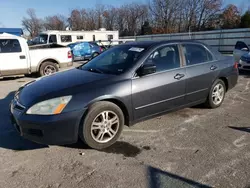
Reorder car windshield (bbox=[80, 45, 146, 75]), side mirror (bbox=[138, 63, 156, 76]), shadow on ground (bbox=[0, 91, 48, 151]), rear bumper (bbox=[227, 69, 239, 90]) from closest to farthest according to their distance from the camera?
1. shadow on ground (bbox=[0, 91, 48, 151])
2. side mirror (bbox=[138, 63, 156, 76])
3. car windshield (bbox=[80, 45, 146, 75])
4. rear bumper (bbox=[227, 69, 239, 90])

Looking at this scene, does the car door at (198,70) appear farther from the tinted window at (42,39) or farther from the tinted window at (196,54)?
the tinted window at (42,39)

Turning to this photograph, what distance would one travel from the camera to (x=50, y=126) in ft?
9.09

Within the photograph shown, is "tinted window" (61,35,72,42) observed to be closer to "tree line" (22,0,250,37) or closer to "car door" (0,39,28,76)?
"car door" (0,39,28,76)

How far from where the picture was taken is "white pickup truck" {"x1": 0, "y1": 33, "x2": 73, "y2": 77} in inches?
318

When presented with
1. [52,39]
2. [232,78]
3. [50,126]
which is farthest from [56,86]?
[52,39]

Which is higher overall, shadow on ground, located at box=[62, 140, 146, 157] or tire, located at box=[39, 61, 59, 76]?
tire, located at box=[39, 61, 59, 76]

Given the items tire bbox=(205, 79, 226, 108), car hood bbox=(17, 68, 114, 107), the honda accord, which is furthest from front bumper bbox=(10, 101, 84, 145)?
tire bbox=(205, 79, 226, 108)

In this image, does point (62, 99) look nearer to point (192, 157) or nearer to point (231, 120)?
point (192, 157)

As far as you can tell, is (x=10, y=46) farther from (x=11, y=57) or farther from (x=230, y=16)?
(x=230, y=16)

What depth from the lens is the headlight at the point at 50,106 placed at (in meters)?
2.81

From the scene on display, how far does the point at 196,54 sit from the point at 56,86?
9.09ft

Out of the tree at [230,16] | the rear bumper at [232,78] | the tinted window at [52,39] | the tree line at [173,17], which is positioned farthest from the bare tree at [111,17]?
the rear bumper at [232,78]

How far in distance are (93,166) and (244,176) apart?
5.89ft

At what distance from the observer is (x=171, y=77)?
3754 mm
